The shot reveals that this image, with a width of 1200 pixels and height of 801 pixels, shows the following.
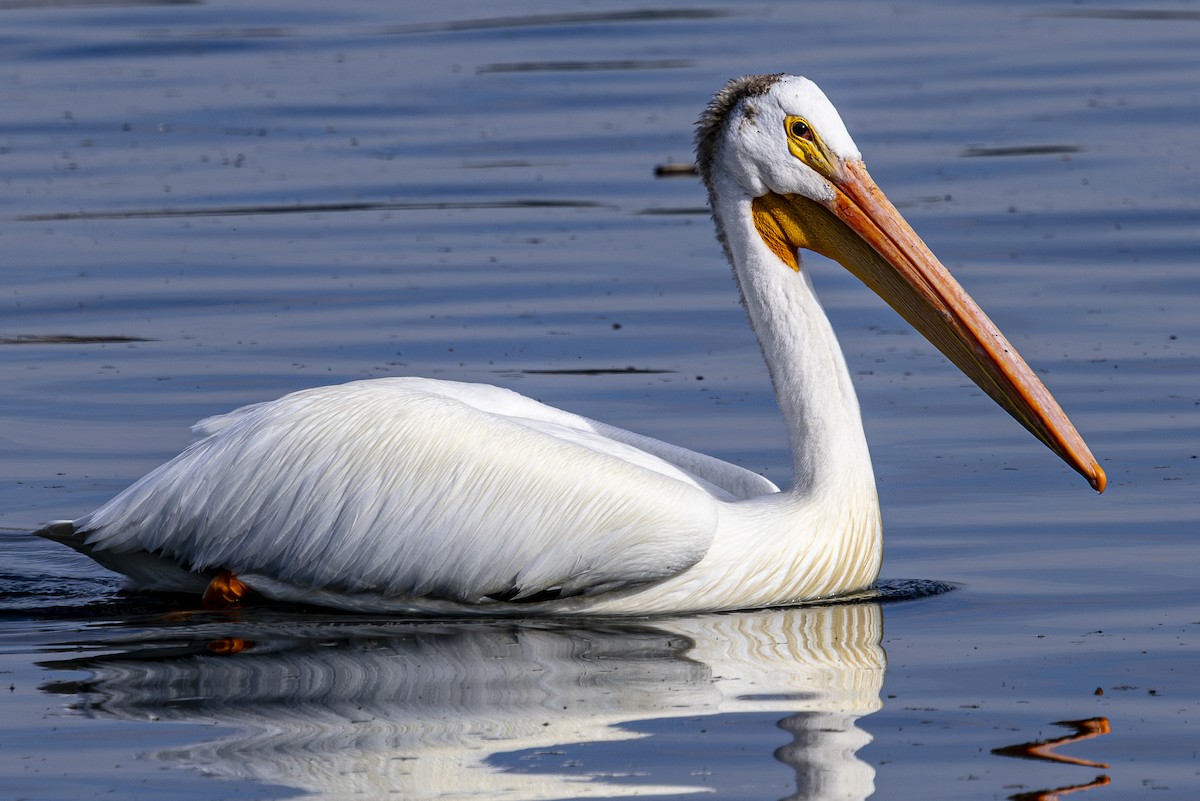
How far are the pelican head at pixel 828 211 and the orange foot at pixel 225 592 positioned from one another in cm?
155

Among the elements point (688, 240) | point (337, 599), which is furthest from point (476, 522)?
point (688, 240)

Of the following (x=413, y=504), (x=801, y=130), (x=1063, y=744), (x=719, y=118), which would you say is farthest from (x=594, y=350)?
(x=1063, y=744)

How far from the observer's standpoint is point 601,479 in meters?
5.06

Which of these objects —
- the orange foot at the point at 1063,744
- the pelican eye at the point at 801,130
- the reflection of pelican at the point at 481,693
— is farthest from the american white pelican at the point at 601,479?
the orange foot at the point at 1063,744

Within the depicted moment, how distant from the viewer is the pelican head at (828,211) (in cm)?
537

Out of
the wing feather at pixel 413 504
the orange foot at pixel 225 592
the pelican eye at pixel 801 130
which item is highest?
the pelican eye at pixel 801 130

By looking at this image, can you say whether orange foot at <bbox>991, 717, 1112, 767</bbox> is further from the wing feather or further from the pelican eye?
the pelican eye

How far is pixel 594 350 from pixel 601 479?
2889mm

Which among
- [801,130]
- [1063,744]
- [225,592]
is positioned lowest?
[1063,744]

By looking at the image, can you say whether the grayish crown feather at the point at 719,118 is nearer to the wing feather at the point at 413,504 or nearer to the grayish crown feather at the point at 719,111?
the grayish crown feather at the point at 719,111

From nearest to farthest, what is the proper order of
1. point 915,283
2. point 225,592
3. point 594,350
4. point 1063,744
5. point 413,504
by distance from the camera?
point 1063,744, point 413,504, point 225,592, point 915,283, point 594,350

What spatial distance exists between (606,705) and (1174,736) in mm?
1161

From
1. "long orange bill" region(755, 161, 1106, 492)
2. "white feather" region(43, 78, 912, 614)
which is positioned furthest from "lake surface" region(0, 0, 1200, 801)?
"long orange bill" region(755, 161, 1106, 492)

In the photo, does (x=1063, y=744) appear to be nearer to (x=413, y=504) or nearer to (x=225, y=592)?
(x=413, y=504)
